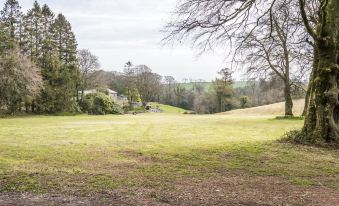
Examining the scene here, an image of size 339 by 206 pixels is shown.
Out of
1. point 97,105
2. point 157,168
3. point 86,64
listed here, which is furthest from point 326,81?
point 86,64

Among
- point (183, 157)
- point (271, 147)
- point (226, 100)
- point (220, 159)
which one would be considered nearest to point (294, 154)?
point (271, 147)

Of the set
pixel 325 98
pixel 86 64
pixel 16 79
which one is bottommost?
pixel 325 98

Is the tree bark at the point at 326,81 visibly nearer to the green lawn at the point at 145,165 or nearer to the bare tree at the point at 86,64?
the green lawn at the point at 145,165

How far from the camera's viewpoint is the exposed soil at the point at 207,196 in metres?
6.65

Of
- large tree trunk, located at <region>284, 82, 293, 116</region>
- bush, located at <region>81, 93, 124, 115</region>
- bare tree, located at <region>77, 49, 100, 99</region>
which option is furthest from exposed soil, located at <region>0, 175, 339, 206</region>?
bare tree, located at <region>77, 49, 100, 99</region>

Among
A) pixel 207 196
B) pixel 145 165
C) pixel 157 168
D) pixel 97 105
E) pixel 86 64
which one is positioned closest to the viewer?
pixel 207 196

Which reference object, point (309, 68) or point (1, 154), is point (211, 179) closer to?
point (1, 154)

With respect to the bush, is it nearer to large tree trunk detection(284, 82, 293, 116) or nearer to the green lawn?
large tree trunk detection(284, 82, 293, 116)

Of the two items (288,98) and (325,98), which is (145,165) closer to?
(325,98)

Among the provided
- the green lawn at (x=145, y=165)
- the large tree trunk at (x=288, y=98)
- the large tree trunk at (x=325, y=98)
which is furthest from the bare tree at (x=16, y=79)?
the large tree trunk at (x=325, y=98)

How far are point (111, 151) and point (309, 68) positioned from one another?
24333mm

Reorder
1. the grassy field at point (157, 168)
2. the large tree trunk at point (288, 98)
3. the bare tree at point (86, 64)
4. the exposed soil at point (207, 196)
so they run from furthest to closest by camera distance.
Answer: the bare tree at point (86, 64)
the large tree trunk at point (288, 98)
the grassy field at point (157, 168)
the exposed soil at point (207, 196)

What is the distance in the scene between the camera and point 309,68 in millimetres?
32844

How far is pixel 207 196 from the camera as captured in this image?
7098 millimetres
